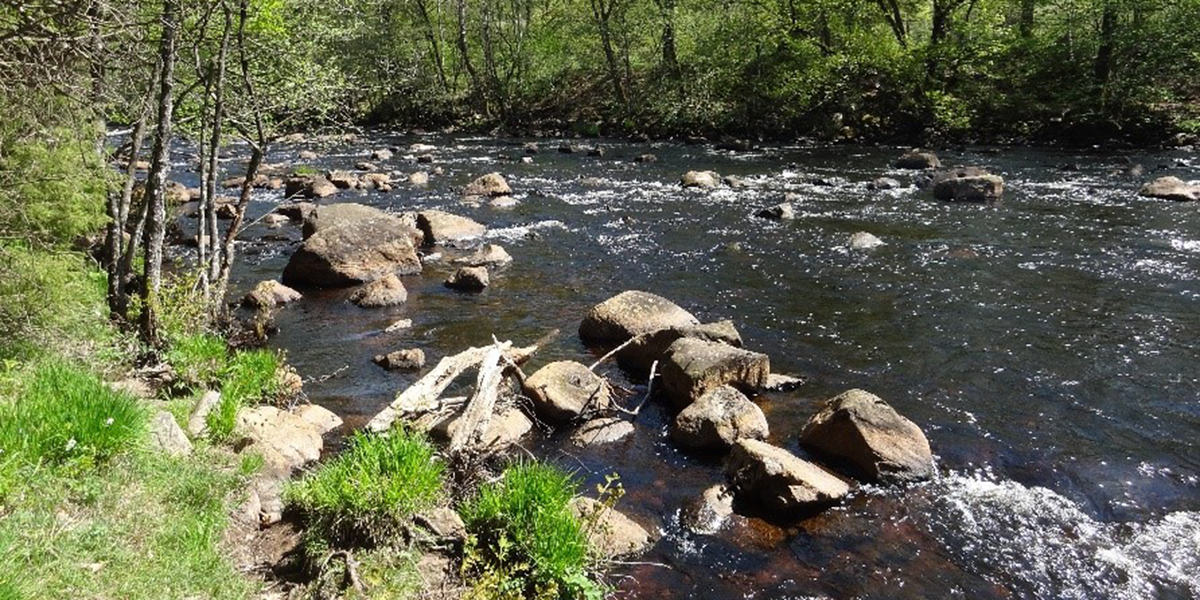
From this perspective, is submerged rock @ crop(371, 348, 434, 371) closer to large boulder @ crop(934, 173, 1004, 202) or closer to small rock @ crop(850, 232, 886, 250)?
small rock @ crop(850, 232, 886, 250)

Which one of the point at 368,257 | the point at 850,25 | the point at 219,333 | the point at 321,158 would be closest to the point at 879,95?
the point at 850,25

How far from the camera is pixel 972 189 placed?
73.1 ft

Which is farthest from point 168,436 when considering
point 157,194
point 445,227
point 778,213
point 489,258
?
point 778,213

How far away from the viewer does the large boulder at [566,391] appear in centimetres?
978

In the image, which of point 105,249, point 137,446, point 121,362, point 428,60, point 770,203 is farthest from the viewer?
point 428,60

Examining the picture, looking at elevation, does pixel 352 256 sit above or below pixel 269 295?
above

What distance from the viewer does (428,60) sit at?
51.0m

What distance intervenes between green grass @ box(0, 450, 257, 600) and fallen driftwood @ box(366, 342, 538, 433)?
1.83 metres

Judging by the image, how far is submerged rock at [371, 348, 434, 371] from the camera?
1162cm

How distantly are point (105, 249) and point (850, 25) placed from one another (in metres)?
36.2

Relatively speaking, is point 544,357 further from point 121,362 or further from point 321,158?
point 321,158

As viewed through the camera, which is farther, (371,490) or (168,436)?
(168,436)

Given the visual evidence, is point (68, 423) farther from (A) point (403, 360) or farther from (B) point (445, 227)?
(B) point (445, 227)

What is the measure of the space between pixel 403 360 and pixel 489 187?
563 inches
